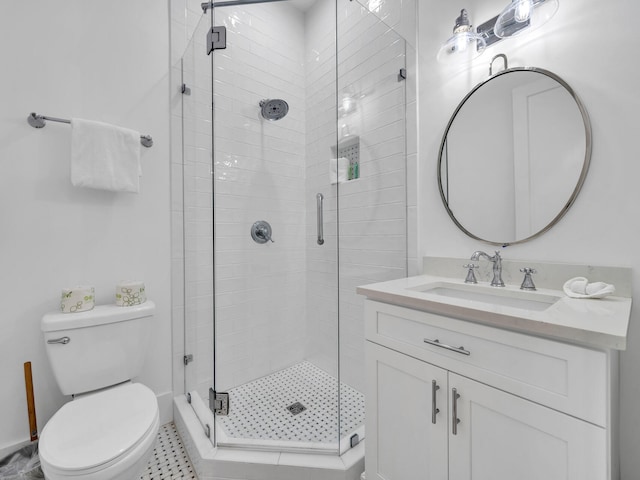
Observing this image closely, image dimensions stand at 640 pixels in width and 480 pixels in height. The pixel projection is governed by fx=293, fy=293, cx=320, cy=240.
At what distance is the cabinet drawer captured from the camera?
26.5 inches

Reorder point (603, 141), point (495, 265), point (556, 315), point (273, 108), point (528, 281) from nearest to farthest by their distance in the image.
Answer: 1. point (556, 315)
2. point (603, 141)
3. point (528, 281)
4. point (495, 265)
5. point (273, 108)

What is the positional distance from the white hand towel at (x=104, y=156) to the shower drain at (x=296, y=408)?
1.52 meters

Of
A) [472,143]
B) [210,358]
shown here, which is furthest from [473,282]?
[210,358]

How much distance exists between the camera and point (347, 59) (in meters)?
1.91

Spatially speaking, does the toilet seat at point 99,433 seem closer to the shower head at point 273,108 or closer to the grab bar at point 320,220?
the grab bar at point 320,220

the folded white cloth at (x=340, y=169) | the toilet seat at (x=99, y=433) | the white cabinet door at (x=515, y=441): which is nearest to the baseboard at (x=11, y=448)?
the toilet seat at (x=99, y=433)

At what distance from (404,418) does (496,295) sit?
1.99 feet

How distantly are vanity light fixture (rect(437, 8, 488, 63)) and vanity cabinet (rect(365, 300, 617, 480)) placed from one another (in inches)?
48.9

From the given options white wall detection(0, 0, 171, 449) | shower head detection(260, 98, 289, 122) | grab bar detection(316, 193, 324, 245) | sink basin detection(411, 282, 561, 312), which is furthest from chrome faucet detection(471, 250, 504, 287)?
white wall detection(0, 0, 171, 449)

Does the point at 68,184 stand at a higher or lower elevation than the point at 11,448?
higher

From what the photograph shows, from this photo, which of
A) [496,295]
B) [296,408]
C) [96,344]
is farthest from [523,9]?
[96,344]

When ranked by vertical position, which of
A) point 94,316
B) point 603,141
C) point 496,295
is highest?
point 603,141

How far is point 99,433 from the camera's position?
1066 mm

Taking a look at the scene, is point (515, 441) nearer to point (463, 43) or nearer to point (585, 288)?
point (585, 288)
